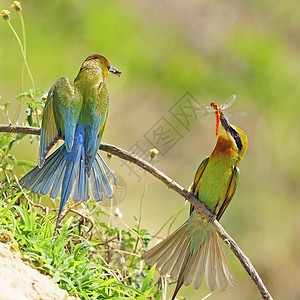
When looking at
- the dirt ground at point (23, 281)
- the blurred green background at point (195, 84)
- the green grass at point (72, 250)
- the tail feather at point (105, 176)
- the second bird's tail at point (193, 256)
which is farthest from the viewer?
the blurred green background at point (195, 84)

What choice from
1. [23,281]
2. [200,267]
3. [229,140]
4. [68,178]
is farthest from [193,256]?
[23,281]

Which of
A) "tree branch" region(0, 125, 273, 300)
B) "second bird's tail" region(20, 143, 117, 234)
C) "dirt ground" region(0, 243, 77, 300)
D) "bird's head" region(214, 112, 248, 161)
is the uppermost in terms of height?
"bird's head" region(214, 112, 248, 161)

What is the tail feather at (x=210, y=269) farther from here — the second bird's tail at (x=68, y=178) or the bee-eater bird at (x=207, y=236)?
the second bird's tail at (x=68, y=178)

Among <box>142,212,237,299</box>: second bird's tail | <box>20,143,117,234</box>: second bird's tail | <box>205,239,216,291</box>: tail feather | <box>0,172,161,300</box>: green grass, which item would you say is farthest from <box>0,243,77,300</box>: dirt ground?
<box>205,239,216,291</box>: tail feather

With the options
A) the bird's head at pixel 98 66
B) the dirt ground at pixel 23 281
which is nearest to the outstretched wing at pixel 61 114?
the bird's head at pixel 98 66

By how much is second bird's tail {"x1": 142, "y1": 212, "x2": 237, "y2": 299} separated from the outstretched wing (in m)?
0.59

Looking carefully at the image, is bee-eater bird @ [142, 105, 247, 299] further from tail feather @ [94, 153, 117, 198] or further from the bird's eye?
tail feather @ [94, 153, 117, 198]

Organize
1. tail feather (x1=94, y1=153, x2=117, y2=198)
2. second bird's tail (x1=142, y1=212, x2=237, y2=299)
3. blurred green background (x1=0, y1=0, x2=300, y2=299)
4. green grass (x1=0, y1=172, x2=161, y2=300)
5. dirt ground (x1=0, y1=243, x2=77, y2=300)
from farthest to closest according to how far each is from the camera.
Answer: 1. blurred green background (x1=0, y1=0, x2=300, y2=299)
2. second bird's tail (x1=142, y1=212, x2=237, y2=299)
3. tail feather (x1=94, y1=153, x2=117, y2=198)
4. green grass (x1=0, y1=172, x2=161, y2=300)
5. dirt ground (x1=0, y1=243, x2=77, y2=300)

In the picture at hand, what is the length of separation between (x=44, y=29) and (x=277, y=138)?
6.05 ft

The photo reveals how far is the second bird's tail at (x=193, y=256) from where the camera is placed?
2.84m

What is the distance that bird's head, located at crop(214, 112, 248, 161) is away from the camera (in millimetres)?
2857

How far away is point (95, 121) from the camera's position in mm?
2518

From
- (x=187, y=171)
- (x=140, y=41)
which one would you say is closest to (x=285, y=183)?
(x=187, y=171)

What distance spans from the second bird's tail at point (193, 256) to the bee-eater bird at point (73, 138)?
1.28 feet
